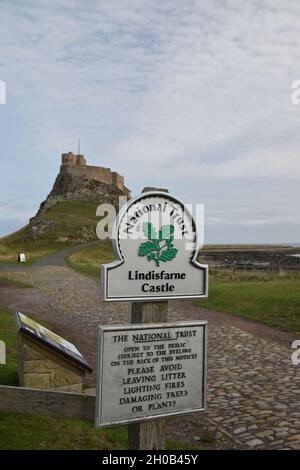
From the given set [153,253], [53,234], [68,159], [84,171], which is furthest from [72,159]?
[153,253]

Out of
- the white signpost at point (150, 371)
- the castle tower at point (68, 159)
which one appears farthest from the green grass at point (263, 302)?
the castle tower at point (68, 159)

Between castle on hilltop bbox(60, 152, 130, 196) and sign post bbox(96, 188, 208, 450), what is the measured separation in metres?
116

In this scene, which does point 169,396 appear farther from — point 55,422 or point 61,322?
point 61,322

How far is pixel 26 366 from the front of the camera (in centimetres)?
671

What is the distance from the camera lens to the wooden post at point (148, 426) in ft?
14.4

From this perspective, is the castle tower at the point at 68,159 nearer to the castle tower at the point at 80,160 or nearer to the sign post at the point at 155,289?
the castle tower at the point at 80,160

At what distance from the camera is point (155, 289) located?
4398mm

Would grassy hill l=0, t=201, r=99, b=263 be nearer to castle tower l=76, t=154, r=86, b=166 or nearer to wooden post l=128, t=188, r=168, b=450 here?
castle tower l=76, t=154, r=86, b=166

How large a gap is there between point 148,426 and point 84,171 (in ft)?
388

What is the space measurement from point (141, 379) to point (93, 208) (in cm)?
9806

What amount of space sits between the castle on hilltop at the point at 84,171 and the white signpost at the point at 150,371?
116048mm

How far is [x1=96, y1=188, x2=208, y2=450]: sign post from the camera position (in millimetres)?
4211

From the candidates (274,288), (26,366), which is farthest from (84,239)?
(26,366)
